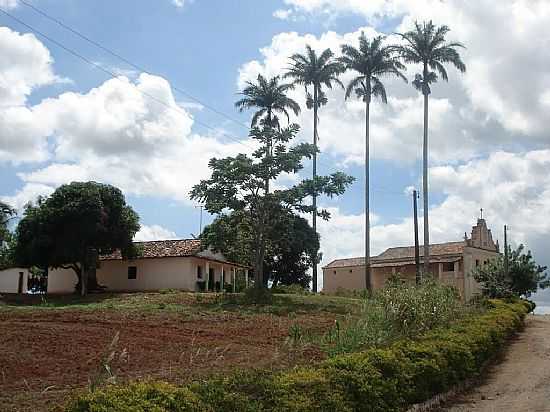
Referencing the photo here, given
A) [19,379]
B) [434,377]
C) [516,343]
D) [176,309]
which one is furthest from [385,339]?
[176,309]

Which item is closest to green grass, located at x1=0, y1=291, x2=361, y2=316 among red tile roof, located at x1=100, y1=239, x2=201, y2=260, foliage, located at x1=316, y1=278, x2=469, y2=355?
foliage, located at x1=316, y1=278, x2=469, y2=355

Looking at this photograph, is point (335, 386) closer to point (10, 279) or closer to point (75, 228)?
point (75, 228)

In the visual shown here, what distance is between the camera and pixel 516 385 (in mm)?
13609

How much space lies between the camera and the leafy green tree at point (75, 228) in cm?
3691

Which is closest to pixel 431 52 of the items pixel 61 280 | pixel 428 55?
pixel 428 55

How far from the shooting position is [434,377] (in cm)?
1171

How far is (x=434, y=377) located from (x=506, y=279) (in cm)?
3023

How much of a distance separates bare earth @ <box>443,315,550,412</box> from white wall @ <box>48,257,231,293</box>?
24443 millimetres

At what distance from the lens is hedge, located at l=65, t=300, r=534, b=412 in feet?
20.7

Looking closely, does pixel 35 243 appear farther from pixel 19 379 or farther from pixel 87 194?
pixel 19 379

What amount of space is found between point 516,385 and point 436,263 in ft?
132

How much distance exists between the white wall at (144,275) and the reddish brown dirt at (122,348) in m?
16.6

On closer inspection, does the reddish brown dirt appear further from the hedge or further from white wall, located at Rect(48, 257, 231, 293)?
white wall, located at Rect(48, 257, 231, 293)

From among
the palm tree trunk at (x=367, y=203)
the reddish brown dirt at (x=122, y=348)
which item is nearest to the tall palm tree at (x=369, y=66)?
the palm tree trunk at (x=367, y=203)
